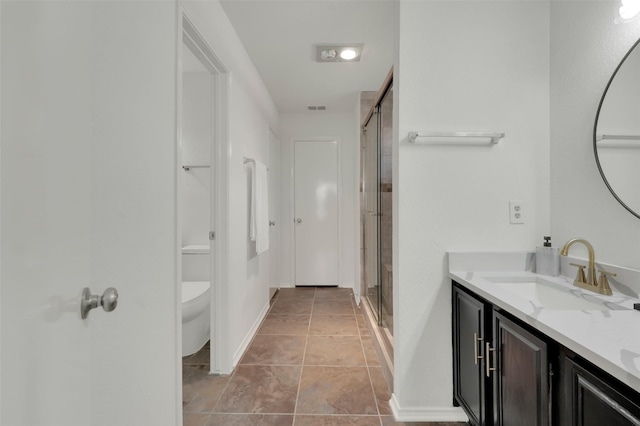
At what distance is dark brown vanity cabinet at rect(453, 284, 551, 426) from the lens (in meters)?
0.94

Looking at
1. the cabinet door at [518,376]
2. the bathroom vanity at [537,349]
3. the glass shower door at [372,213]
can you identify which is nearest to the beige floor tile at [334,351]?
the glass shower door at [372,213]

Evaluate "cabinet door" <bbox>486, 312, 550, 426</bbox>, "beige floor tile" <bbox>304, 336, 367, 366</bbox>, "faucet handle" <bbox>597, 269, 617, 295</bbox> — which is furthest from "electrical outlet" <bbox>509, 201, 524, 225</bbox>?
"beige floor tile" <bbox>304, 336, 367, 366</bbox>

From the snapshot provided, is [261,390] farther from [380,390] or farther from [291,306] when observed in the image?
[291,306]

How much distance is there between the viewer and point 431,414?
1.54m

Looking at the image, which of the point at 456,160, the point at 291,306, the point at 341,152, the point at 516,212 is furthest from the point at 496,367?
the point at 341,152

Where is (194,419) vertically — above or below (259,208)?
below

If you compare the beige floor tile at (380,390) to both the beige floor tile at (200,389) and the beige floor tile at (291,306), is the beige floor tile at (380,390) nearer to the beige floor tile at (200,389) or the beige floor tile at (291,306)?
the beige floor tile at (200,389)

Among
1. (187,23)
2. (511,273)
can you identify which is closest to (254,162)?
(187,23)

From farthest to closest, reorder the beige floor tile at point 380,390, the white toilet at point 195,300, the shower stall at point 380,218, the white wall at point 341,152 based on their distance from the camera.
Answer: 1. the white wall at point 341,152
2. the shower stall at point 380,218
3. the white toilet at point 195,300
4. the beige floor tile at point 380,390

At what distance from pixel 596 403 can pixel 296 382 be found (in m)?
1.56

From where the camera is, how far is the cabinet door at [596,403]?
0.65 metres

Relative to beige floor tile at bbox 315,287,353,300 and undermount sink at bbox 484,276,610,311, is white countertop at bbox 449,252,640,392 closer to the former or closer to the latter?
undermount sink at bbox 484,276,610,311

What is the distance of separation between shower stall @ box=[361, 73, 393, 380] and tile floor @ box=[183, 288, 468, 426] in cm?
21

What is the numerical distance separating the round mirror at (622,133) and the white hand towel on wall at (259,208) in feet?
7.17
